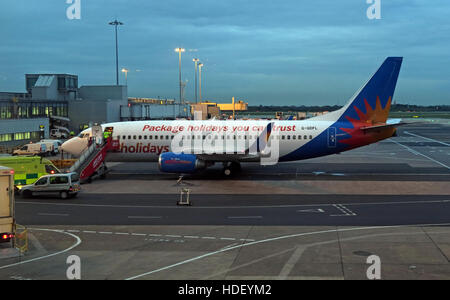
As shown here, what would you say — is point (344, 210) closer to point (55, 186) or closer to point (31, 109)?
point (55, 186)

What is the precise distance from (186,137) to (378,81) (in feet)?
62.2

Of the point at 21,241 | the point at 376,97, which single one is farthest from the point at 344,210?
the point at 21,241

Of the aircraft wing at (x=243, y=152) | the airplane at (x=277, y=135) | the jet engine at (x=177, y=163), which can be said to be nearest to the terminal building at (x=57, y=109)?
the airplane at (x=277, y=135)

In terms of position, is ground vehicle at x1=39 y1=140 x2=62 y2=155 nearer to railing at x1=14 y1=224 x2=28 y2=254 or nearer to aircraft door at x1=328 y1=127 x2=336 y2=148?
aircraft door at x1=328 y1=127 x2=336 y2=148

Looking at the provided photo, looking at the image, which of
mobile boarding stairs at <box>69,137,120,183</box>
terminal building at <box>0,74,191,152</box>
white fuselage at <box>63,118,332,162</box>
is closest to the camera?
mobile boarding stairs at <box>69,137,120,183</box>

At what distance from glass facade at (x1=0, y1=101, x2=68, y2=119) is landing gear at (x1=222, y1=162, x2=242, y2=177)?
1666 inches

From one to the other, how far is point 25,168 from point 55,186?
350 cm

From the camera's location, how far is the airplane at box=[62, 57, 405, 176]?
46469 millimetres

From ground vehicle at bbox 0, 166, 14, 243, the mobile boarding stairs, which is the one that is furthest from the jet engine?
ground vehicle at bbox 0, 166, 14, 243

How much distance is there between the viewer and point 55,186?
123 feet

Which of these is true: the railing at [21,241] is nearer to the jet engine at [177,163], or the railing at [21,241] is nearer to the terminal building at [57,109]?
the jet engine at [177,163]

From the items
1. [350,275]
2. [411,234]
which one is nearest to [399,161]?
[411,234]

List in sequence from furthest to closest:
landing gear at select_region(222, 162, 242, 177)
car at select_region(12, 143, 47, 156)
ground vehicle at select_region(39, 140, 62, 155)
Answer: ground vehicle at select_region(39, 140, 62, 155) < car at select_region(12, 143, 47, 156) < landing gear at select_region(222, 162, 242, 177)
